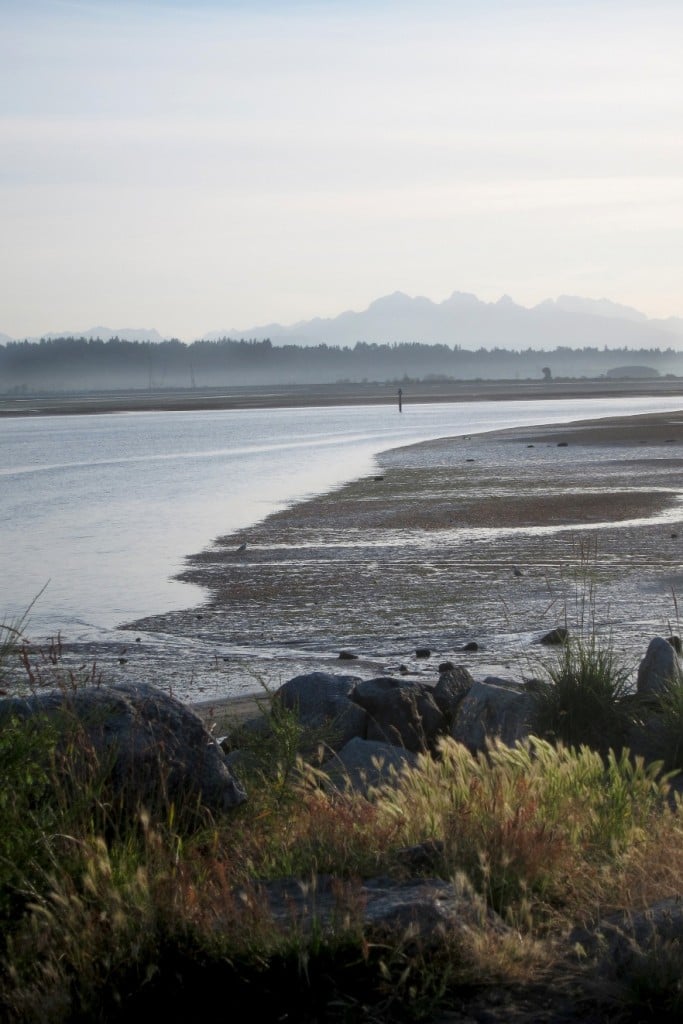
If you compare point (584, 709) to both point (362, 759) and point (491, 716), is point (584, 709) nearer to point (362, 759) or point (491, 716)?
point (491, 716)

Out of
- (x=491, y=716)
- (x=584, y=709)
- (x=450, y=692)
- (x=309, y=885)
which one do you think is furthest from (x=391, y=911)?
(x=450, y=692)

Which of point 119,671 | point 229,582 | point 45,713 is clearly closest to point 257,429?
point 229,582

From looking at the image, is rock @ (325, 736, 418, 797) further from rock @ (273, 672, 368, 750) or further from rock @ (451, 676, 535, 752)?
rock @ (451, 676, 535, 752)

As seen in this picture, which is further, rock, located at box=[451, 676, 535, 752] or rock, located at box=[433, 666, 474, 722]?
rock, located at box=[433, 666, 474, 722]

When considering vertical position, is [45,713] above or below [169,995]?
above

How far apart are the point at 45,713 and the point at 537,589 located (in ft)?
34.1

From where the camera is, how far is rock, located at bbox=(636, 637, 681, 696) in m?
8.92

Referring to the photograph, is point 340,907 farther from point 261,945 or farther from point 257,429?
point 257,429

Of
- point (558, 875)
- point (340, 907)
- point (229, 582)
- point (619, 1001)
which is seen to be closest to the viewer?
point (619, 1001)

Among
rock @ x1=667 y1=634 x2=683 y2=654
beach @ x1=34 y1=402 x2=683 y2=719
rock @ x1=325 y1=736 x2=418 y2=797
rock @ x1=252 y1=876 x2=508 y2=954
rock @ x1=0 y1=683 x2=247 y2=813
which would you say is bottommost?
beach @ x1=34 y1=402 x2=683 y2=719

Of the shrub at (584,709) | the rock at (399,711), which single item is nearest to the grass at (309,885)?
the shrub at (584,709)

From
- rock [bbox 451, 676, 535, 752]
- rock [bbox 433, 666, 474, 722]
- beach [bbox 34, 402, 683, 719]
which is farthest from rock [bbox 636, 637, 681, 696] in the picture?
rock [bbox 433, 666, 474, 722]

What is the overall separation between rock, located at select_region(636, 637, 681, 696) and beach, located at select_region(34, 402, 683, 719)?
0.44 meters

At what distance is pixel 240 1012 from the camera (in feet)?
15.0
